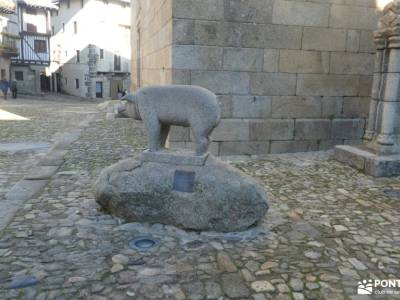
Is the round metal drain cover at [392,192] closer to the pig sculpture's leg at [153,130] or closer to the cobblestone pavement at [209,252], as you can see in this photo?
the cobblestone pavement at [209,252]

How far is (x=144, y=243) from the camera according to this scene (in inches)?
124

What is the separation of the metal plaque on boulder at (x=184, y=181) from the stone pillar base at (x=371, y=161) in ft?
11.2

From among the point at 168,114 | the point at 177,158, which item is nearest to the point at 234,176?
the point at 177,158

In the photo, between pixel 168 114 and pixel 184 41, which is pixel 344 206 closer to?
pixel 168 114

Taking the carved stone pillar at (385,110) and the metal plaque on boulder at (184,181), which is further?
the carved stone pillar at (385,110)

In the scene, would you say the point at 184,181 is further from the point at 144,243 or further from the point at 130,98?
the point at 130,98

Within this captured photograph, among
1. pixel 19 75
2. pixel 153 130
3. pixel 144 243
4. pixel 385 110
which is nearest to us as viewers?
pixel 144 243

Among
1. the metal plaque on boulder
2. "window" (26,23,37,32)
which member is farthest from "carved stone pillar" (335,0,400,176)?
"window" (26,23,37,32)

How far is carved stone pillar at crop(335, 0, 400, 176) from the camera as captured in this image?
541 centimetres

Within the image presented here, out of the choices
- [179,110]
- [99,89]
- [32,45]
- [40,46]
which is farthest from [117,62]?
[179,110]

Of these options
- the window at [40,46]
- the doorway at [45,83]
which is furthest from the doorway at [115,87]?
the doorway at [45,83]

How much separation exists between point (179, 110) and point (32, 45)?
34.3 m

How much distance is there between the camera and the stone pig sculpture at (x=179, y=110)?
355cm

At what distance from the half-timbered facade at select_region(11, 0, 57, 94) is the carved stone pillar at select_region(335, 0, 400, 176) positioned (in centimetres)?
2996
